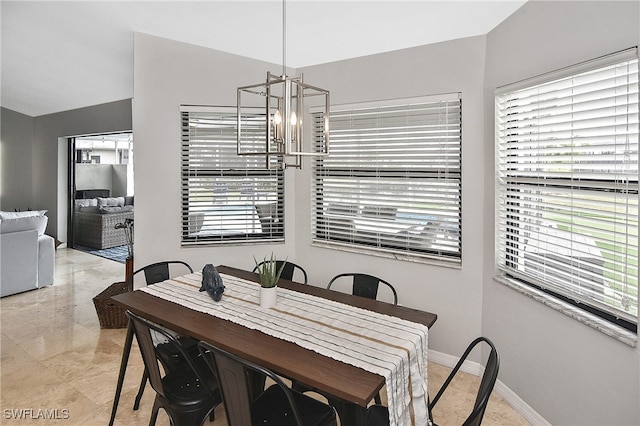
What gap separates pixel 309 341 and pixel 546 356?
1447 mm

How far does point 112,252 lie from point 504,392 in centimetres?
650

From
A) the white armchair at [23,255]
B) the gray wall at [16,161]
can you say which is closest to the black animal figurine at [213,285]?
the white armchair at [23,255]

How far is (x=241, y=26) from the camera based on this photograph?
3.01m

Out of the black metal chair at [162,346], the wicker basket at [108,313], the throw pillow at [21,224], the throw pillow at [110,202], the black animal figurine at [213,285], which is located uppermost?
the throw pillow at [110,202]

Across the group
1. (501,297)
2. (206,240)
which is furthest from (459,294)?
(206,240)

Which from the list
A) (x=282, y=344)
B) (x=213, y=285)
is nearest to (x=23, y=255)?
(x=213, y=285)

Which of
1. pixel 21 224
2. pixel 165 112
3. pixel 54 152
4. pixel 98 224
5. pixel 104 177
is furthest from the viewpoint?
pixel 104 177

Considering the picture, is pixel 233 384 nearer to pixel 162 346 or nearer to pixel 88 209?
pixel 162 346

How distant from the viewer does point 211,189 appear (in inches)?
140

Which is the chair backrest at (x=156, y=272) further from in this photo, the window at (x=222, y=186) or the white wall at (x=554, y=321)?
the white wall at (x=554, y=321)

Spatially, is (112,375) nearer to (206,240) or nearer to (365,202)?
(206,240)

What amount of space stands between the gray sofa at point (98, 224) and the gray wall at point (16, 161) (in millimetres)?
702

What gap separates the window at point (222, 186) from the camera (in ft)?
11.4

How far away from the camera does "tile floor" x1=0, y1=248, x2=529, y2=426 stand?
7.66 feet
